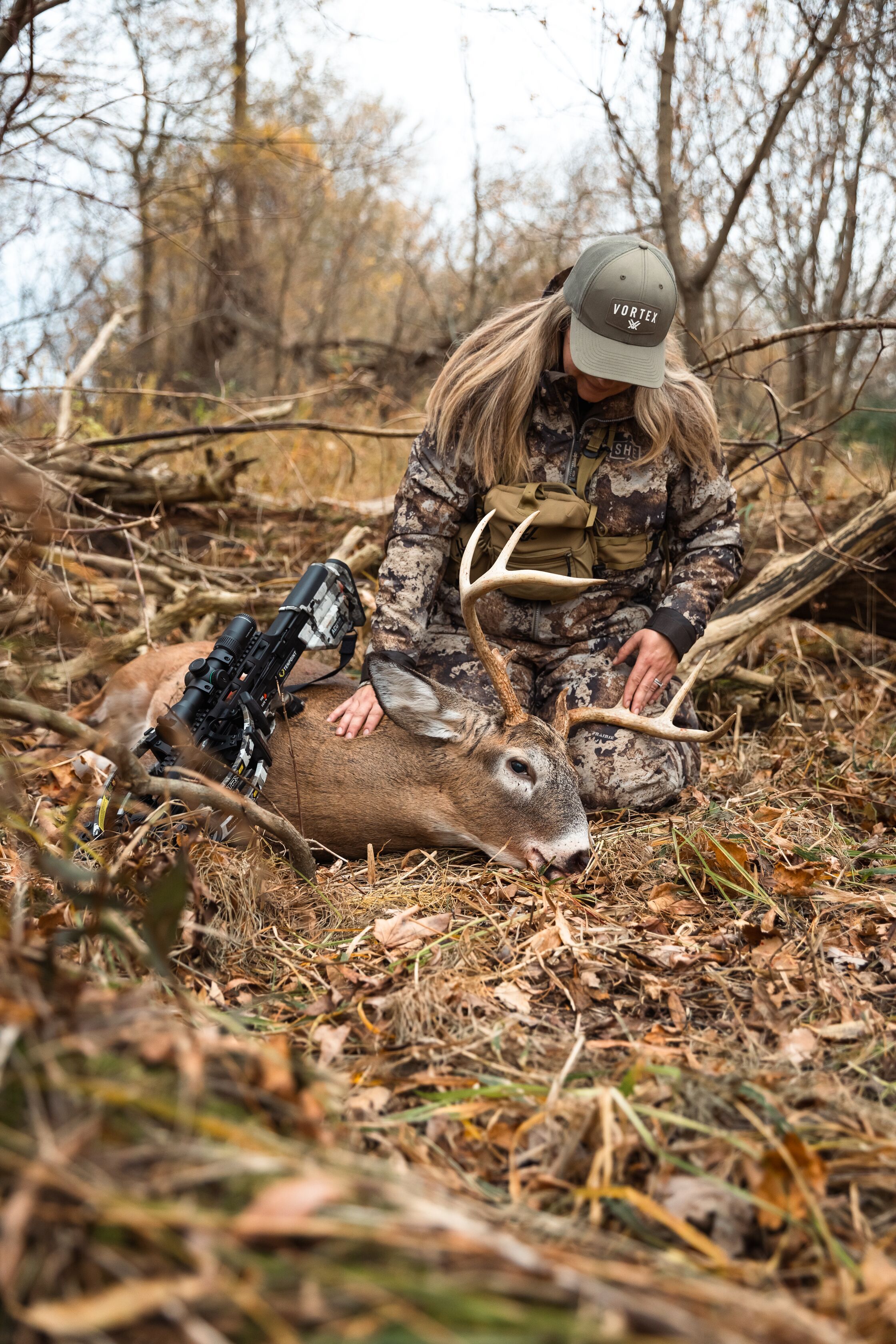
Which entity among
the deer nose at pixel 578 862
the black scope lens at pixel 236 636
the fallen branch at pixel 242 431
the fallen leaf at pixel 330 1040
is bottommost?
the deer nose at pixel 578 862

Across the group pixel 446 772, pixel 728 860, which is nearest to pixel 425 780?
pixel 446 772

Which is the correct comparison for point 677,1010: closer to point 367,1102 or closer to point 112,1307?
point 367,1102

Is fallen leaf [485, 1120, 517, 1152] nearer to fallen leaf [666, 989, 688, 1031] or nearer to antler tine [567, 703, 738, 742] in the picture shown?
fallen leaf [666, 989, 688, 1031]

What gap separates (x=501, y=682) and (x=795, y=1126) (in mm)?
2149

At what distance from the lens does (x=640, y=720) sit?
3.92 m

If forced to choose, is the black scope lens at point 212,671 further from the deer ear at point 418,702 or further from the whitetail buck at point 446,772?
the deer ear at point 418,702

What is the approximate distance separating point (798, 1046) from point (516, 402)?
2.95 m

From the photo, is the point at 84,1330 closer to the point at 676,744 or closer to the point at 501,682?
the point at 501,682

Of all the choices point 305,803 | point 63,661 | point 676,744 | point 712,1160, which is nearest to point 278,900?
point 305,803

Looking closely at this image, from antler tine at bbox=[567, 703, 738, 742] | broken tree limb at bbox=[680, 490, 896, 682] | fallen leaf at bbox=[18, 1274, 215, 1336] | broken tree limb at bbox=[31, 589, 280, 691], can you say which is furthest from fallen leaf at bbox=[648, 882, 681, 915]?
broken tree limb at bbox=[31, 589, 280, 691]

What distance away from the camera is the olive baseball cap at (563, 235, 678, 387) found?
3982 millimetres

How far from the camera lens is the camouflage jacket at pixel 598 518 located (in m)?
4.52

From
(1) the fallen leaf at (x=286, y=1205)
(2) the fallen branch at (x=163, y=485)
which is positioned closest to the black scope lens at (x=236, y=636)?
(1) the fallen leaf at (x=286, y=1205)

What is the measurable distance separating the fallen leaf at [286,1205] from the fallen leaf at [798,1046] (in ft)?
4.96
